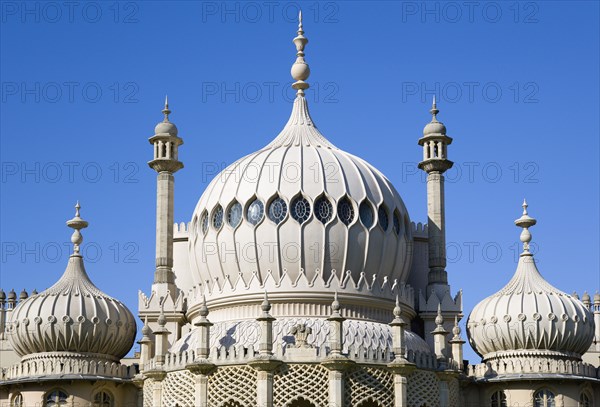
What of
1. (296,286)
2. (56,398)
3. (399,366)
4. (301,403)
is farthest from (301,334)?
(56,398)

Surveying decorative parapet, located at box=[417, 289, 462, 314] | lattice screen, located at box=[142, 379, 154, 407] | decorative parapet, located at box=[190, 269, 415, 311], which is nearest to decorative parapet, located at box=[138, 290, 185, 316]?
decorative parapet, located at box=[190, 269, 415, 311]

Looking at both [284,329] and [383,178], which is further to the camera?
[383,178]

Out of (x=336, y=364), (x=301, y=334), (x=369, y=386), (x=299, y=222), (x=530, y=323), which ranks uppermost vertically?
(x=299, y=222)

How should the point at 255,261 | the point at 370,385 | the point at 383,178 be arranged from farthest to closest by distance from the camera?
the point at 383,178
the point at 255,261
the point at 370,385

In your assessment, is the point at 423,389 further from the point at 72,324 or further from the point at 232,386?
the point at 72,324

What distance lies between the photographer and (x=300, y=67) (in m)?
58.4

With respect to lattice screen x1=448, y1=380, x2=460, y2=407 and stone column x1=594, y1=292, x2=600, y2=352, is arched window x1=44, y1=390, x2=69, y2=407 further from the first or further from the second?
stone column x1=594, y1=292, x2=600, y2=352

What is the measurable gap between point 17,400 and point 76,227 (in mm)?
7658

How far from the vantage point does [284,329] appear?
50.0m

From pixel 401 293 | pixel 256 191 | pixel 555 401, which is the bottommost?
pixel 555 401

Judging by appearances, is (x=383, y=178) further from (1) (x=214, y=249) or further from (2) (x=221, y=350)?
(2) (x=221, y=350)

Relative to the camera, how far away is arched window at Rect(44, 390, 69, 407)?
53.6 metres

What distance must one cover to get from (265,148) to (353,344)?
9746 mm

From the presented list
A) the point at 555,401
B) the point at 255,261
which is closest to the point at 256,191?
the point at 255,261
